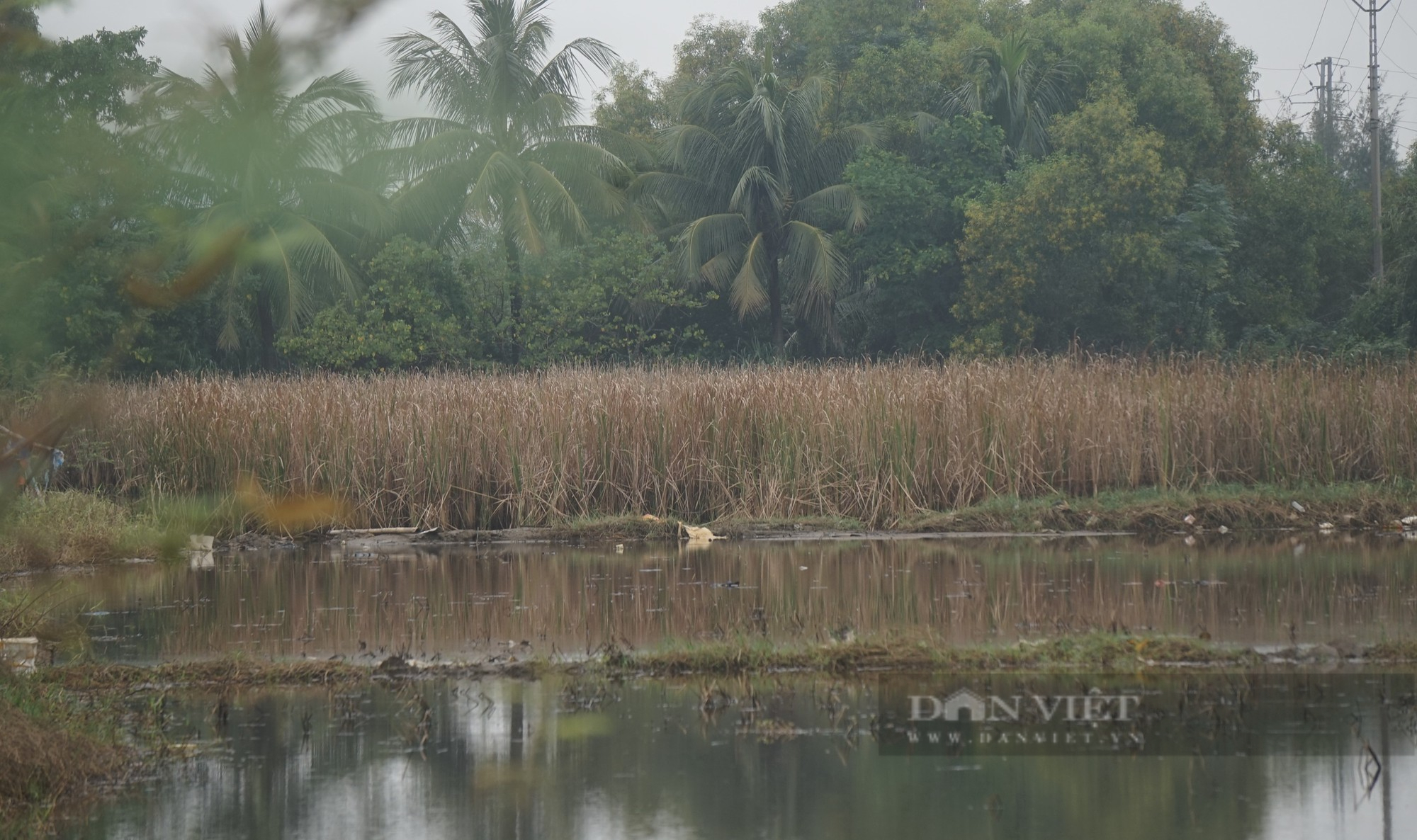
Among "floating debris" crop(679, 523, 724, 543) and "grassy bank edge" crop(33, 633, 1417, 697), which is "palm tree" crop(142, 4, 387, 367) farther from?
"floating debris" crop(679, 523, 724, 543)

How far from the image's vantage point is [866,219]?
29234 mm

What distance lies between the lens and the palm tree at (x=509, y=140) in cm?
2780

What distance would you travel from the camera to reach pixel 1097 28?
31156 mm

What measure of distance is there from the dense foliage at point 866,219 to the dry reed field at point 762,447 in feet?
23.6

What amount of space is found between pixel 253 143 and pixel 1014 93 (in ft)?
103

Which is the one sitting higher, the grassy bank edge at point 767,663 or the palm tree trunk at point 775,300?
the palm tree trunk at point 775,300

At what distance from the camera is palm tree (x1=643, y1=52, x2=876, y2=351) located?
1164 inches

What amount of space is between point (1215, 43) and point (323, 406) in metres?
29.8

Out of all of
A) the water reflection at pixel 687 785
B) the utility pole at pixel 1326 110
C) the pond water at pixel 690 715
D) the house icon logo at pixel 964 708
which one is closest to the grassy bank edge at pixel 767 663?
the pond water at pixel 690 715

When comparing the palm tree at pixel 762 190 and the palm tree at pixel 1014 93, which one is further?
the palm tree at pixel 1014 93

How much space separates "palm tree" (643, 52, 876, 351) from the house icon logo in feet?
77.2

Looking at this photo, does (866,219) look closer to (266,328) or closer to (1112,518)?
(266,328)

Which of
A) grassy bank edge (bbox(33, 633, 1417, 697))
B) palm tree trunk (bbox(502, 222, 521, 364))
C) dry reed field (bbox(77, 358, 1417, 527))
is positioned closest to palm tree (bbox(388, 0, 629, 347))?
palm tree trunk (bbox(502, 222, 521, 364))

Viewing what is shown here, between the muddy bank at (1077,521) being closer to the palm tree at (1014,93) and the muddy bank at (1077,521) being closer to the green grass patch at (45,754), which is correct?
the green grass patch at (45,754)
